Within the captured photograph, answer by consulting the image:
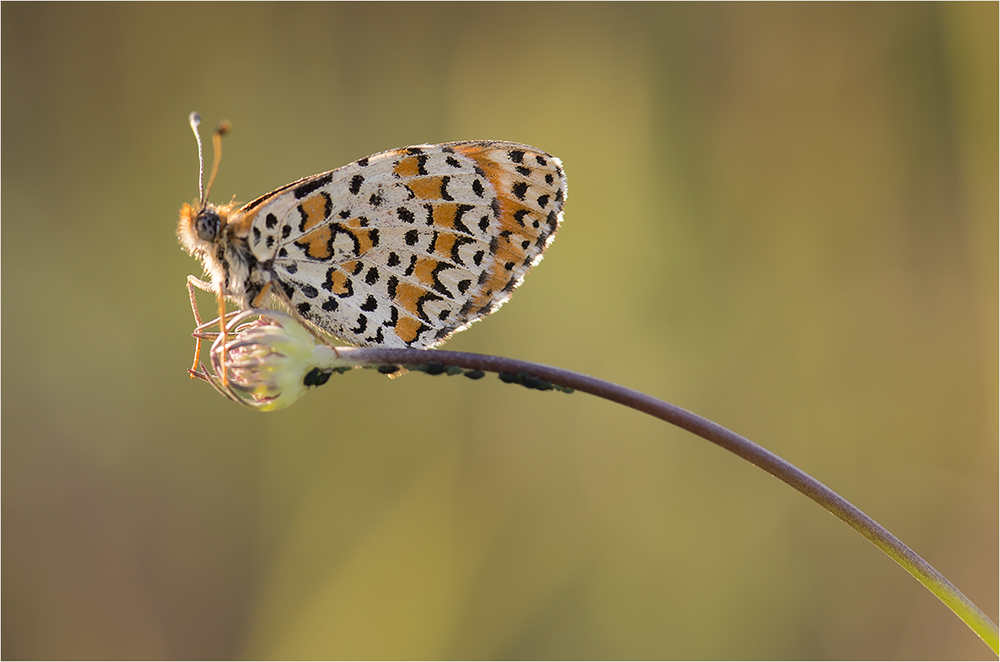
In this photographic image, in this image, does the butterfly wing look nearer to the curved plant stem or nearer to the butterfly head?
→ the butterfly head

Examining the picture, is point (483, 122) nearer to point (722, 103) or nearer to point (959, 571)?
point (722, 103)

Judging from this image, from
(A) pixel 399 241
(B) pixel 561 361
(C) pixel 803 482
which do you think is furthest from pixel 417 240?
(B) pixel 561 361

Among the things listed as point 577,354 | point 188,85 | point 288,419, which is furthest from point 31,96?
point 577,354

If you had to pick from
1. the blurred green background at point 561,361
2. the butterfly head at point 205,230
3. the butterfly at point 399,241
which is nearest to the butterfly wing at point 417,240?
the butterfly at point 399,241

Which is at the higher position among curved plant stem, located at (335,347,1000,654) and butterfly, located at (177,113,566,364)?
butterfly, located at (177,113,566,364)

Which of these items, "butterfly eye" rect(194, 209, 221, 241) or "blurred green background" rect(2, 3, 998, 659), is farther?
"blurred green background" rect(2, 3, 998, 659)

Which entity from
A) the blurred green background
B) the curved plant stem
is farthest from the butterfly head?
the blurred green background

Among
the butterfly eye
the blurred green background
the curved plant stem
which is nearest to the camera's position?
the curved plant stem
